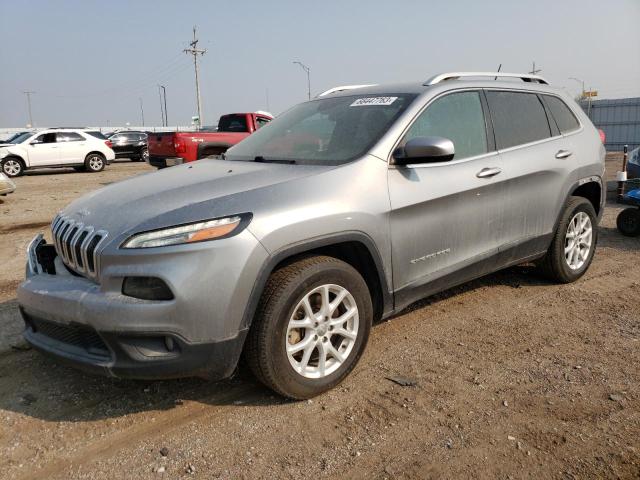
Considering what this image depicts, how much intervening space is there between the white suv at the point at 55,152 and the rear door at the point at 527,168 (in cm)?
1820

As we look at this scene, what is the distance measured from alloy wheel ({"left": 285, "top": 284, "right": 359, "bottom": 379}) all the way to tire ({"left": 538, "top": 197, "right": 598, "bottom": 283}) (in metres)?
2.45

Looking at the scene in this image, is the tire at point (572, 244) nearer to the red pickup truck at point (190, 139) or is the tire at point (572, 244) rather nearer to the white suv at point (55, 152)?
the red pickup truck at point (190, 139)

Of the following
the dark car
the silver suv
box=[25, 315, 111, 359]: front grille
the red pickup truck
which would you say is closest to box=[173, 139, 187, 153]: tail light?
the red pickup truck

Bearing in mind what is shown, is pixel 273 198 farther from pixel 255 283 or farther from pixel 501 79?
pixel 501 79

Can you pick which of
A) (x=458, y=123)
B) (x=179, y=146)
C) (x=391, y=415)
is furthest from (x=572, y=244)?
(x=179, y=146)

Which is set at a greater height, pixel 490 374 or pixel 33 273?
pixel 33 273

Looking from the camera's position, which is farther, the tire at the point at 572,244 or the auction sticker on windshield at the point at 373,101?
the tire at the point at 572,244

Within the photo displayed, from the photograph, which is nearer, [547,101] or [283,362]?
[283,362]

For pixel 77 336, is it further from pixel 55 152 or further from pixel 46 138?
pixel 46 138

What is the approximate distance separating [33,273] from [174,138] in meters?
9.61

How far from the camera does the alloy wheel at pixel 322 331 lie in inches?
115

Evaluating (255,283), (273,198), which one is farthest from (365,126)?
(255,283)

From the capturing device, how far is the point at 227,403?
3.01m

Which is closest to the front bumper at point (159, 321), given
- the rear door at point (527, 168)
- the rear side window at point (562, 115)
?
the rear door at point (527, 168)
